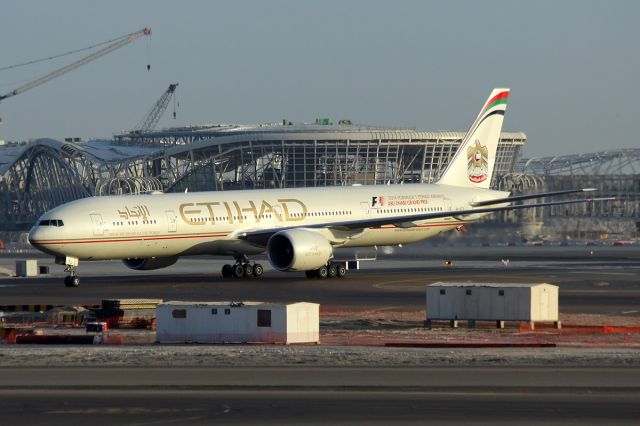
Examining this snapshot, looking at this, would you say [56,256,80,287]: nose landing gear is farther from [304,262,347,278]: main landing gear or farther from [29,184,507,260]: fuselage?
[304,262,347,278]: main landing gear

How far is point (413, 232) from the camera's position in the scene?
→ 2837 inches

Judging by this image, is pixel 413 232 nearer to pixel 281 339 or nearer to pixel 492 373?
pixel 281 339

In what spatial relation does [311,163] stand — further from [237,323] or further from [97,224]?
[237,323]

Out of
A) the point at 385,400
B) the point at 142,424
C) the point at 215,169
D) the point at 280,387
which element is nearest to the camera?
the point at 142,424

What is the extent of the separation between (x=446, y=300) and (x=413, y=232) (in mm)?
30666

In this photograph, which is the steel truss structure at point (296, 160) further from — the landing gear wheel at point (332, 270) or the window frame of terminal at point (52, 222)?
the window frame of terminal at point (52, 222)

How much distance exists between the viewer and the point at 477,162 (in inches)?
3130

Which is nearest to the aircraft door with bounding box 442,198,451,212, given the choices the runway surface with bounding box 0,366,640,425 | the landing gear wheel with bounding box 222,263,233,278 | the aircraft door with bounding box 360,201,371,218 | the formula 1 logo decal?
the formula 1 logo decal

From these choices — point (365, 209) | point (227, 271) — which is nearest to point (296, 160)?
point (365, 209)

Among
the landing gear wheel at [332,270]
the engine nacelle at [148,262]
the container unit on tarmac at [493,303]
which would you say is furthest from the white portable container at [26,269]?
the container unit on tarmac at [493,303]

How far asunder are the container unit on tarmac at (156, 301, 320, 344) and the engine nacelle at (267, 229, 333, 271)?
26031mm

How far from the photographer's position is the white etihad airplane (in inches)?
2371

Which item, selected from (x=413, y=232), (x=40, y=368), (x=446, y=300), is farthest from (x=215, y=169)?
(x=40, y=368)

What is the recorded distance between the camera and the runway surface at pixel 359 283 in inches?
2026
